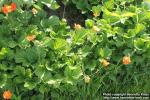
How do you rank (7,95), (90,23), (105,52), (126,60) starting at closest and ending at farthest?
(7,95) → (126,60) → (105,52) → (90,23)

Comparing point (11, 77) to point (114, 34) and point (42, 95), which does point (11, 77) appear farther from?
point (114, 34)

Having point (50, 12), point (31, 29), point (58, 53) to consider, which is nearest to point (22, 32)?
point (31, 29)

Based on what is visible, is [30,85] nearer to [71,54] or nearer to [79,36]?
[71,54]

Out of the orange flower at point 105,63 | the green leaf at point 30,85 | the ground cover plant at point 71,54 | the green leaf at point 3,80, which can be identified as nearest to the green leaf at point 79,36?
the ground cover plant at point 71,54

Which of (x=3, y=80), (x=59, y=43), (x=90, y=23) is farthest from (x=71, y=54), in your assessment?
(x=3, y=80)

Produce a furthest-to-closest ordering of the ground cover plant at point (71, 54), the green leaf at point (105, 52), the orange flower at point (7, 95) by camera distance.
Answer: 1. the green leaf at point (105, 52)
2. the ground cover plant at point (71, 54)
3. the orange flower at point (7, 95)

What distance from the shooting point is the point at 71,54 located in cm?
339

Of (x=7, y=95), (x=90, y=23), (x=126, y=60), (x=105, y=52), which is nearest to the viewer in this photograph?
(x=7, y=95)

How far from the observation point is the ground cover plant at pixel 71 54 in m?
3.28

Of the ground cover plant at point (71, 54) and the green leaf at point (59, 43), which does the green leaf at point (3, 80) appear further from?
the green leaf at point (59, 43)

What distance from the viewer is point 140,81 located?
11.9 feet

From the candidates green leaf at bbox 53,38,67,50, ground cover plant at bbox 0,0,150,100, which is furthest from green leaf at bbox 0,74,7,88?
green leaf at bbox 53,38,67,50

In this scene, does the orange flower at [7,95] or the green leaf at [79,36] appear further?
the green leaf at [79,36]

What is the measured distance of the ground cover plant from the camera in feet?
10.8
